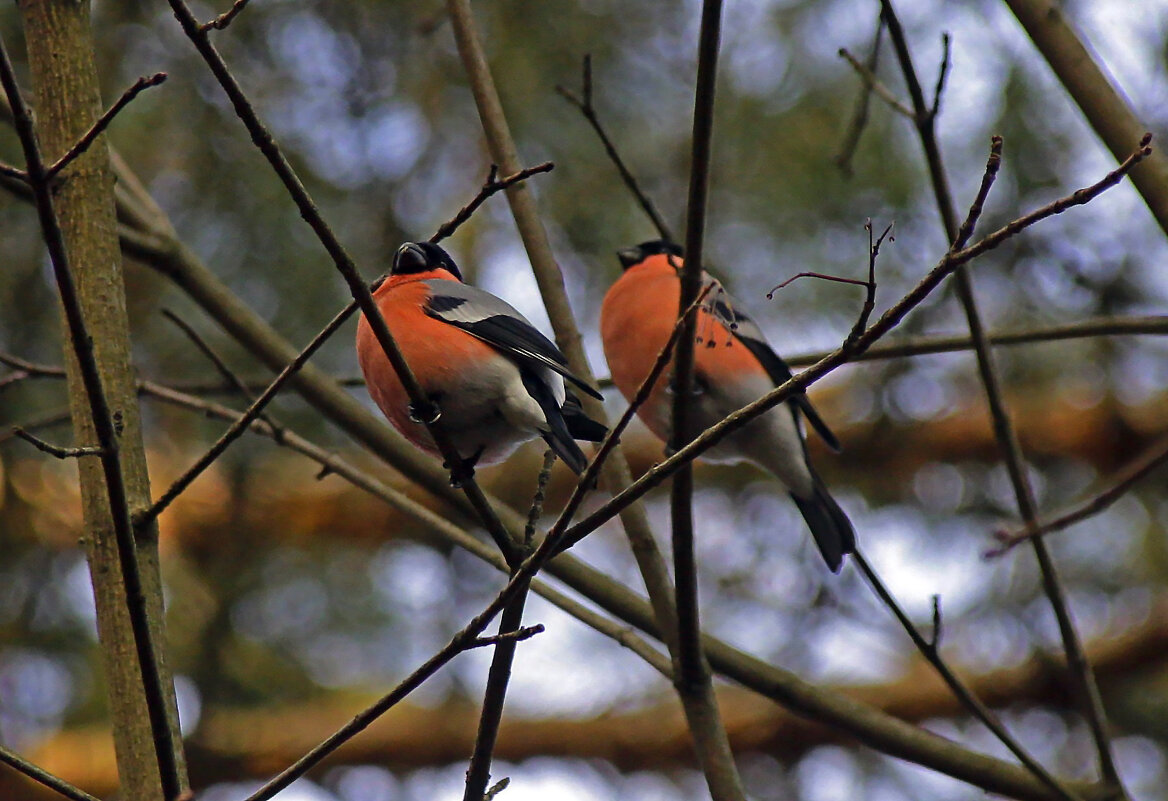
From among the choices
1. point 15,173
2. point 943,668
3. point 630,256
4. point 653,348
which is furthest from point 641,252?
point 15,173

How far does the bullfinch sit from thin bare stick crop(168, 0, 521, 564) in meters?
0.39

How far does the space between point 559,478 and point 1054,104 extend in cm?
239

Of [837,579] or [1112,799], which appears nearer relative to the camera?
[1112,799]

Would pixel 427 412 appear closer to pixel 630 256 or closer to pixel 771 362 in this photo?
pixel 771 362

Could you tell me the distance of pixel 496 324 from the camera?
260cm

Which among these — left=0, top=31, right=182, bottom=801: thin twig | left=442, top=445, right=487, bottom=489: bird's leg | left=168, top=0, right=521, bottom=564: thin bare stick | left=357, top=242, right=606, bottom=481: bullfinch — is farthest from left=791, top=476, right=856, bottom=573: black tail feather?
left=0, top=31, right=182, bottom=801: thin twig

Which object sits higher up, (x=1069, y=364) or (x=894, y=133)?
(x=894, y=133)

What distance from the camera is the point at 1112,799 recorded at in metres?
2.62

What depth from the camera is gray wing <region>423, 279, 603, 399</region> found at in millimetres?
2539

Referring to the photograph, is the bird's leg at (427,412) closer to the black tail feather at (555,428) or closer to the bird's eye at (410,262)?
the black tail feather at (555,428)

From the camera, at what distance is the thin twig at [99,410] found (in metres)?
1.42

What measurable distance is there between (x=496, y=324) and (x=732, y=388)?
1174 millimetres

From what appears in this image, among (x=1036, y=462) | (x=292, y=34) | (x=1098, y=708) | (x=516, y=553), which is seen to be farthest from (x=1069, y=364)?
(x=516, y=553)

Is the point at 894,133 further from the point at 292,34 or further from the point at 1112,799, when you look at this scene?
the point at 1112,799
